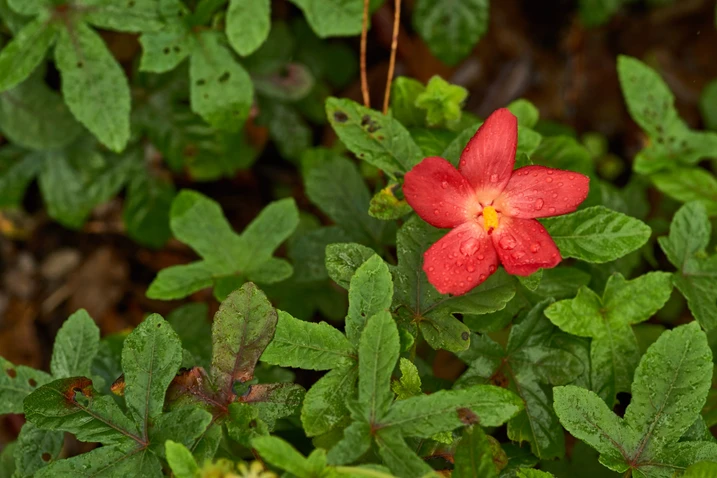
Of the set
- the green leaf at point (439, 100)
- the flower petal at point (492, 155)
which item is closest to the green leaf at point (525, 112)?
the green leaf at point (439, 100)

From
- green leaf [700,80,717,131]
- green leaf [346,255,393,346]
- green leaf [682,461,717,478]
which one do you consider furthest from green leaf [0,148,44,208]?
green leaf [700,80,717,131]

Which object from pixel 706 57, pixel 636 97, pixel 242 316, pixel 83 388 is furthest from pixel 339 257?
pixel 706 57

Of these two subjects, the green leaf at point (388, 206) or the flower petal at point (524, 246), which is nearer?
the flower petal at point (524, 246)

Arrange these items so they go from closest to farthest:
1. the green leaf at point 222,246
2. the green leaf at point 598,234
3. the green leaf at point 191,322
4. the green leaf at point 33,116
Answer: the green leaf at point 598,234
the green leaf at point 222,246
the green leaf at point 191,322
the green leaf at point 33,116

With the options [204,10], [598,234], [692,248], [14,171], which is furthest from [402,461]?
[14,171]

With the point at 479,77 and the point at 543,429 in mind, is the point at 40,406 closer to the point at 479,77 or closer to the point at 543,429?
the point at 543,429

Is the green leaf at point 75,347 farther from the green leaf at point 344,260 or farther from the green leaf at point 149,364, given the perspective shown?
the green leaf at point 344,260
